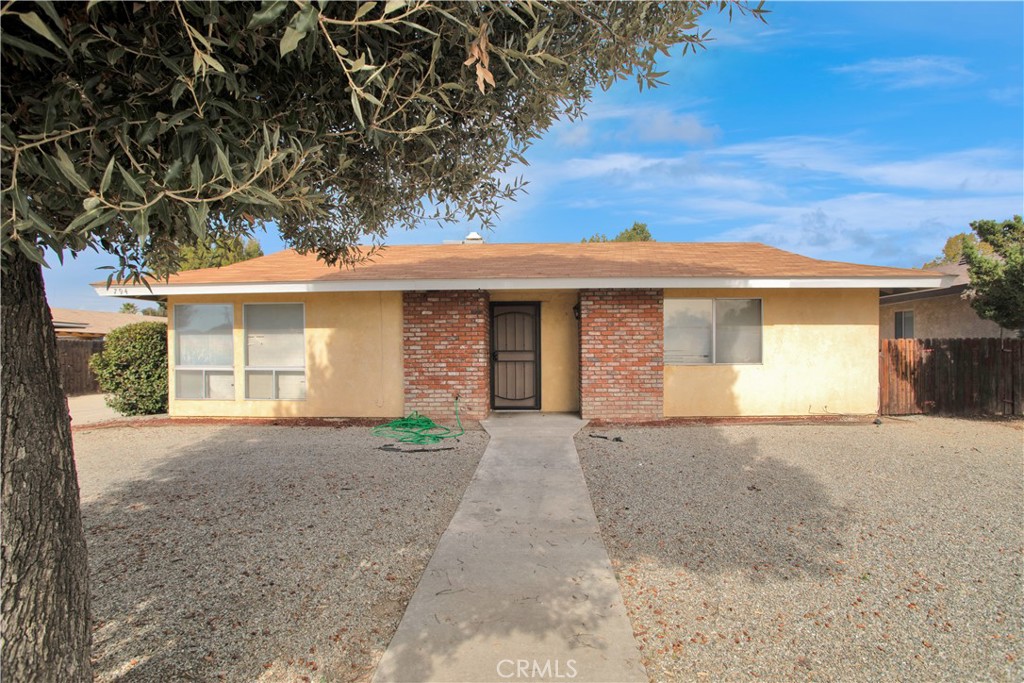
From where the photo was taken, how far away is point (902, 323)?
16.1 metres

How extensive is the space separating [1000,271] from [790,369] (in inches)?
150

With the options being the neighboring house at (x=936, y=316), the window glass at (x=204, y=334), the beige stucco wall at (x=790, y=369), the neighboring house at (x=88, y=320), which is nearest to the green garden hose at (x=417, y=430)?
the window glass at (x=204, y=334)

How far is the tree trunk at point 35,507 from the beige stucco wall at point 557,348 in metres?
8.58

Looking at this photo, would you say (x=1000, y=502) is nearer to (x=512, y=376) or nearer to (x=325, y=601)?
(x=325, y=601)

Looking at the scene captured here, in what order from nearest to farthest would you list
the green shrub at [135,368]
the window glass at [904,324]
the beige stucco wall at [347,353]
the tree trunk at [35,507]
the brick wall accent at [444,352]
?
the tree trunk at [35,507]
the brick wall accent at [444,352]
the beige stucco wall at [347,353]
the green shrub at [135,368]
the window glass at [904,324]

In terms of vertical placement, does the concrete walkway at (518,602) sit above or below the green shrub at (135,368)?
below

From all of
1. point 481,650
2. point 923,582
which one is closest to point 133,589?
point 481,650

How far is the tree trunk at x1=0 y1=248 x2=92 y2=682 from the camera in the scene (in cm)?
186

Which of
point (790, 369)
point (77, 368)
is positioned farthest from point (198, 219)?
point (77, 368)

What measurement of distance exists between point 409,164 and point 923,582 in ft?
14.4

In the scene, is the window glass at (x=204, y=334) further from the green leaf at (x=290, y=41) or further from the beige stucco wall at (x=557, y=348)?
the green leaf at (x=290, y=41)

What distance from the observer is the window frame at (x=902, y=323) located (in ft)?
50.3

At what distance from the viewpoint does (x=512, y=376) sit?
10570 mm

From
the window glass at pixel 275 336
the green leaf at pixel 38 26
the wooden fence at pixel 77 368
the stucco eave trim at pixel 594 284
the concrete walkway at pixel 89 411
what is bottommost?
the concrete walkway at pixel 89 411
